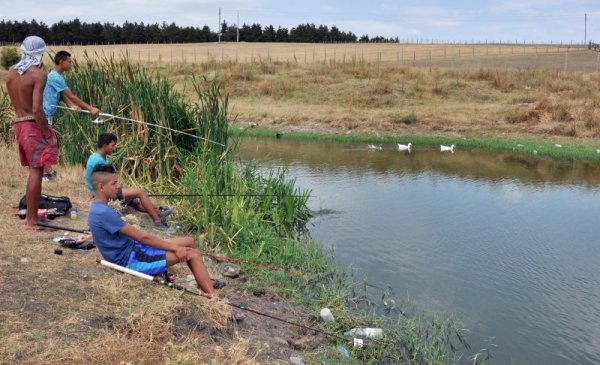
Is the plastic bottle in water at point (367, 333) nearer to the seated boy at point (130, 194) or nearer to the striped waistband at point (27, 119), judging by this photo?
the seated boy at point (130, 194)

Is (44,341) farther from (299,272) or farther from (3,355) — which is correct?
(299,272)

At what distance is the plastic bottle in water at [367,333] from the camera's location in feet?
17.5

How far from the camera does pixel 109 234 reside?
15.5 ft

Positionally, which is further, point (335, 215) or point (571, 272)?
point (335, 215)

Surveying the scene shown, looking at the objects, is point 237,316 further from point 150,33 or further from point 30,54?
point 150,33

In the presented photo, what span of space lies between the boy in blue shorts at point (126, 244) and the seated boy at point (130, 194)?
5.42 feet

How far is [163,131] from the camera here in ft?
29.1

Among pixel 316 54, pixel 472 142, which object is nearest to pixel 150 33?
pixel 316 54

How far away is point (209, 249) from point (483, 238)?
12.9ft

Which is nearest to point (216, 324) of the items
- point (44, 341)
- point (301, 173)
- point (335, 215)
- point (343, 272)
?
point (44, 341)

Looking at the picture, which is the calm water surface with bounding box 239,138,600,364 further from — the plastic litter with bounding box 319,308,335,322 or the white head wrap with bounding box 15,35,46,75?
the white head wrap with bounding box 15,35,46,75

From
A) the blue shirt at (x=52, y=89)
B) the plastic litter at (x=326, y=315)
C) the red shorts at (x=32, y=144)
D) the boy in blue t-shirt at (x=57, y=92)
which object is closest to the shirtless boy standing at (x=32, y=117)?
the red shorts at (x=32, y=144)

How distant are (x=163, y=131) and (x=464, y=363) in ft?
17.7

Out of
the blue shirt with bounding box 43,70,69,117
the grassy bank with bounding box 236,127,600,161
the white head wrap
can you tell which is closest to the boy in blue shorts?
the white head wrap
